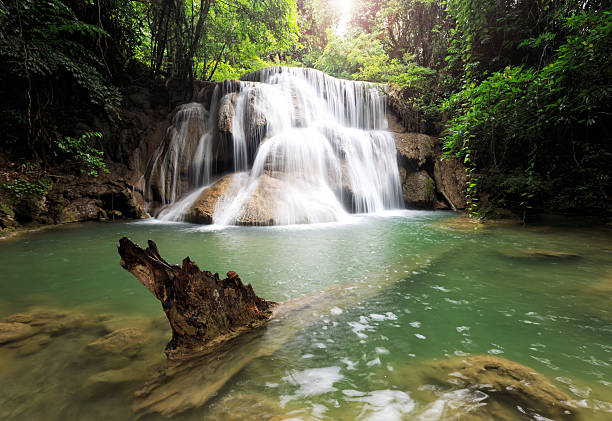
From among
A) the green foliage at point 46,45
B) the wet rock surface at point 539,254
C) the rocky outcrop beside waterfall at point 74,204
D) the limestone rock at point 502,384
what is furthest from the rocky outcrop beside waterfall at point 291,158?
the limestone rock at point 502,384

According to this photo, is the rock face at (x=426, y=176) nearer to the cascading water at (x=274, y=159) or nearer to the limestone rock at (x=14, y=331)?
the cascading water at (x=274, y=159)

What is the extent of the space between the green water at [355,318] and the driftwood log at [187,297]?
20 cm

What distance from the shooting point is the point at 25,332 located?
1.83 metres

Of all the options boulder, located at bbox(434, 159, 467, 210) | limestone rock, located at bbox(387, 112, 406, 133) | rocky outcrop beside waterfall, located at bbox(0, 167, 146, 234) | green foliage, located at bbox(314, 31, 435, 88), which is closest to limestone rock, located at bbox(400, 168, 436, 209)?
boulder, located at bbox(434, 159, 467, 210)

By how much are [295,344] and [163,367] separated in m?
0.75

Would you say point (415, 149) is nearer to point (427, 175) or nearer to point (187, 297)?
point (427, 175)

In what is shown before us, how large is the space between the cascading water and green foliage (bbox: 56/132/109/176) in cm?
173

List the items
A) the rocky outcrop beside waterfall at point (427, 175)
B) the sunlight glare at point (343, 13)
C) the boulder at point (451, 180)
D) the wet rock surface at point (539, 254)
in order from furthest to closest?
the sunlight glare at point (343, 13) < the rocky outcrop beside waterfall at point (427, 175) < the boulder at point (451, 180) < the wet rock surface at point (539, 254)

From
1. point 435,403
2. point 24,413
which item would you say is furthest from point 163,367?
point 435,403

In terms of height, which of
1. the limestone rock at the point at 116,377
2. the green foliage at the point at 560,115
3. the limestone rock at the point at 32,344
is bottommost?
the limestone rock at the point at 116,377

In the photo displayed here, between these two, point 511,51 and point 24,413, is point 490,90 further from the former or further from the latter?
point 24,413

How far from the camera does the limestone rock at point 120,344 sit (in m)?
1.61

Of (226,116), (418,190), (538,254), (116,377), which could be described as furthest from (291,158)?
(116,377)

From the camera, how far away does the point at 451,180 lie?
429 inches
